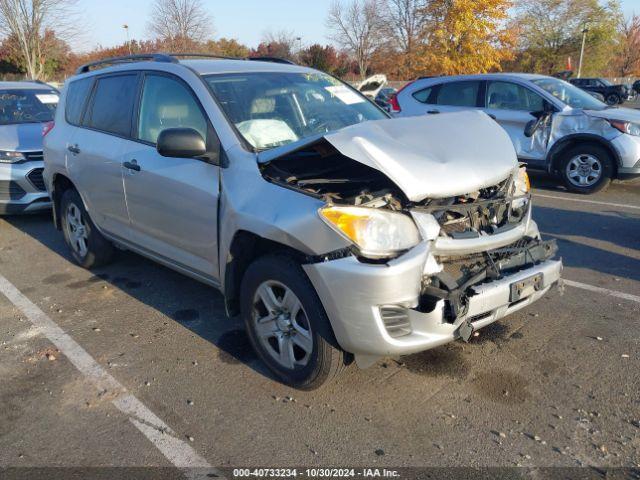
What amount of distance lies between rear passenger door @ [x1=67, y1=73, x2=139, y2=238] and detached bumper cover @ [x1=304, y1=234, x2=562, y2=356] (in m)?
2.32

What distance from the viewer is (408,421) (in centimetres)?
292

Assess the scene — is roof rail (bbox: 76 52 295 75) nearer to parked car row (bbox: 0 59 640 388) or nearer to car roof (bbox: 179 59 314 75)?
parked car row (bbox: 0 59 640 388)

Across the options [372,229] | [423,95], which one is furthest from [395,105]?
[372,229]

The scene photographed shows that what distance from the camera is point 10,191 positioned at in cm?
695

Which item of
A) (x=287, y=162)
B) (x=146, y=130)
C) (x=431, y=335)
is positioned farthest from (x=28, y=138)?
(x=431, y=335)

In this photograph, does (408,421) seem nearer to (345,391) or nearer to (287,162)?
(345,391)

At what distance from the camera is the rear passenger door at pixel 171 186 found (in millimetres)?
3559

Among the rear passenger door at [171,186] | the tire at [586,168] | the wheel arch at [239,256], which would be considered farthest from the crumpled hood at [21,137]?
the tire at [586,168]

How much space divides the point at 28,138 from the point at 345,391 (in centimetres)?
618

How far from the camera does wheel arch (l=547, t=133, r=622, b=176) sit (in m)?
7.89

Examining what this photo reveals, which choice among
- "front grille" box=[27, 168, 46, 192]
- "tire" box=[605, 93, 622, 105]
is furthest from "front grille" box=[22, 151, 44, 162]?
"tire" box=[605, 93, 622, 105]

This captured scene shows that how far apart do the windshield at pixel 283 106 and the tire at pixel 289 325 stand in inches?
35.5

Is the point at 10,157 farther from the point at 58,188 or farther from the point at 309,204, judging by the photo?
the point at 309,204

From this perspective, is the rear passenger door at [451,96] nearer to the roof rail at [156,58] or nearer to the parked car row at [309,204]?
the roof rail at [156,58]
